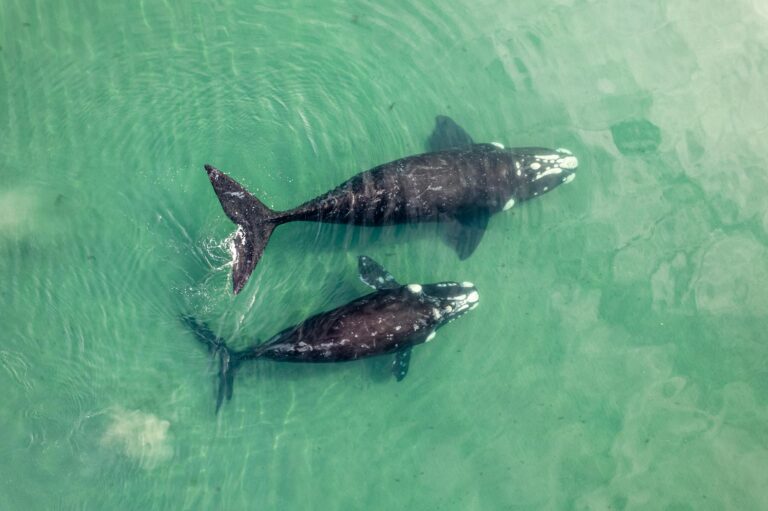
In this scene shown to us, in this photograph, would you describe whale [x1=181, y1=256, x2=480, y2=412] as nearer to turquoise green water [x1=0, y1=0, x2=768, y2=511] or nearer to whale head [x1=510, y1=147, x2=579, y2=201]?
turquoise green water [x1=0, y1=0, x2=768, y2=511]

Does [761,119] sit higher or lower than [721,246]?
higher

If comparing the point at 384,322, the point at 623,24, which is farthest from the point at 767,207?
the point at 384,322

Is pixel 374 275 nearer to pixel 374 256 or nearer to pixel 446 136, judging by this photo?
pixel 374 256

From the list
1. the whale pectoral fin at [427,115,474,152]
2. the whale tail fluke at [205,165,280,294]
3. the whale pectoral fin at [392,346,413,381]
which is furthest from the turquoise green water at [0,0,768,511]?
the whale tail fluke at [205,165,280,294]

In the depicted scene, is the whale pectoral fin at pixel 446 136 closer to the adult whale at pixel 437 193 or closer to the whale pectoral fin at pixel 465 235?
the adult whale at pixel 437 193

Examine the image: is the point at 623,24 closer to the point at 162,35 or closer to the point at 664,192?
the point at 664,192

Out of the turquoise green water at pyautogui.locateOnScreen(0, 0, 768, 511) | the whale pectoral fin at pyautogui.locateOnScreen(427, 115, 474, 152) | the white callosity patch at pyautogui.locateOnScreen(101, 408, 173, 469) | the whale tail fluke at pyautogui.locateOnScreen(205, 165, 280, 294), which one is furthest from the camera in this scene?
the whale pectoral fin at pyautogui.locateOnScreen(427, 115, 474, 152)

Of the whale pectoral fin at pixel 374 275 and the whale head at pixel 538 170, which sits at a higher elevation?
the whale head at pixel 538 170

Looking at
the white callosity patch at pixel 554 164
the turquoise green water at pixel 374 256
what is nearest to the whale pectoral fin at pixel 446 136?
the turquoise green water at pixel 374 256
